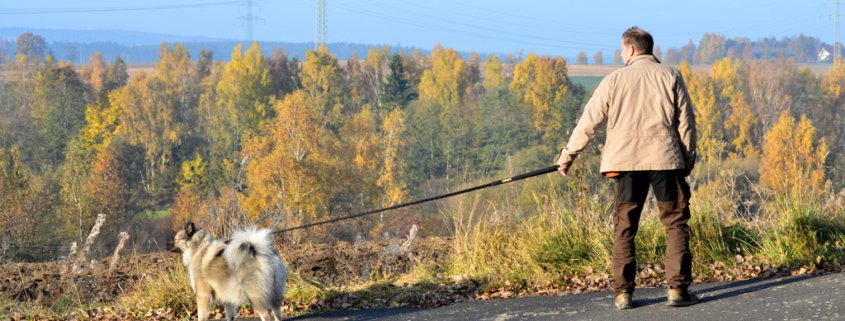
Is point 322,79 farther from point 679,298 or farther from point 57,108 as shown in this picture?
point 679,298

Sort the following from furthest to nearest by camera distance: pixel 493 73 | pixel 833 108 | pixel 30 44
→ pixel 30 44
pixel 493 73
pixel 833 108

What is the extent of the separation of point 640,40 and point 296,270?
16.4 ft

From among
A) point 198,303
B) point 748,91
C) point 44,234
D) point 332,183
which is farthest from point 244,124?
point 198,303

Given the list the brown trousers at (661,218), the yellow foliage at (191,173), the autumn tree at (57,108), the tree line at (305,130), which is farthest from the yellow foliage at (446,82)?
the brown trousers at (661,218)

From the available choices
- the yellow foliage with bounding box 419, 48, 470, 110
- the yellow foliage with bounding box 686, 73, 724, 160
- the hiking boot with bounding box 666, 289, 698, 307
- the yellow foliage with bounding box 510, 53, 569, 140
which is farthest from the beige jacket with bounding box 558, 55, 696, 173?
the yellow foliage with bounding box 419, 48, 470, 110

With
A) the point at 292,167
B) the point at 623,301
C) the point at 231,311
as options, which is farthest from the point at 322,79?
the point at 623,301

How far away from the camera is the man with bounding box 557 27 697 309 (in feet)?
22.6

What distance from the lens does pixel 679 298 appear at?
7.39 meters

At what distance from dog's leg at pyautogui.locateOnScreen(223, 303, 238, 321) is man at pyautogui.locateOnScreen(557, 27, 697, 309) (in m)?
2.74

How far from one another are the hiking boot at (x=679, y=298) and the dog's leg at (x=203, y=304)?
340cm

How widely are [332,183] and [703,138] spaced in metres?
39.8

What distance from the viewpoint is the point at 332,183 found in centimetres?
6150

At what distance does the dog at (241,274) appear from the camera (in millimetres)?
7465

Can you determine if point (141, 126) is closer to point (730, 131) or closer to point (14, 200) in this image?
point (14, 200)
